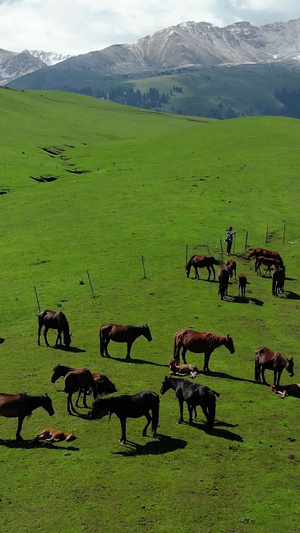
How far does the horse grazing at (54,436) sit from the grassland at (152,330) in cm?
32

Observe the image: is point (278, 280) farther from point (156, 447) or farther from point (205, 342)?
point (156, 447)

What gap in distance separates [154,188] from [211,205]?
11214mm

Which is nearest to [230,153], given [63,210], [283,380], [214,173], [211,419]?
[214,173]

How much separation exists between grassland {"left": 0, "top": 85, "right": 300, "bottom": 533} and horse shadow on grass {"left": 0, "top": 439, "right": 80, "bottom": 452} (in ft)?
0.20

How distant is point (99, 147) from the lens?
13150cm

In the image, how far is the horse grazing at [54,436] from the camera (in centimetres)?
2045

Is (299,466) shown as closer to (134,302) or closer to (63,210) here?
(134,302)

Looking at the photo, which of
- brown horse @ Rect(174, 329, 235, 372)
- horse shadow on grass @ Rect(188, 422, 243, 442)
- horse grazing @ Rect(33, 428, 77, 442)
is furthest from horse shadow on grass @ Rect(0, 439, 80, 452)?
brown horse @ Rect(174, 329, 235, 372)

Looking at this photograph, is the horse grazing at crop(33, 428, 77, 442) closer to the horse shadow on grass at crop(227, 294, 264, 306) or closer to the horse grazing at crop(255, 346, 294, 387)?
the horse grazing at crop(255, 346, 294, 387)


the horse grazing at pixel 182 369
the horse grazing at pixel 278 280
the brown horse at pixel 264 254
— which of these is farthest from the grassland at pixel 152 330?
the brown horse at pixel 264 254

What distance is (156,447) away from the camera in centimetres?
2006

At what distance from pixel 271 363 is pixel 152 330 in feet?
31.1

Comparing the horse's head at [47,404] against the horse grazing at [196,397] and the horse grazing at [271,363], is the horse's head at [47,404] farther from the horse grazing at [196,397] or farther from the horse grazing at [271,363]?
the horse grazing at [271,363]

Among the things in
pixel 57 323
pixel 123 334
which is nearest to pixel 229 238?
pixel 57 323
